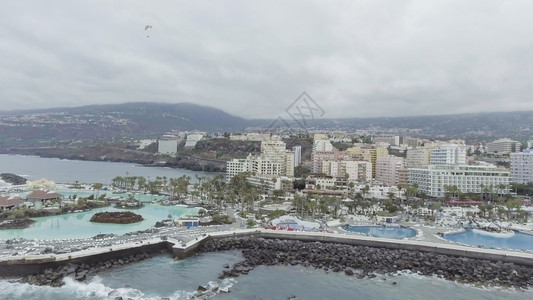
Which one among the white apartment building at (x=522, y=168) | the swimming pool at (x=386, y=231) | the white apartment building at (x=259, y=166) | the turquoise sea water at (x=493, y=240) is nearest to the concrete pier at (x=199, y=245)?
the turquoise sea water at (x=493, y=240)

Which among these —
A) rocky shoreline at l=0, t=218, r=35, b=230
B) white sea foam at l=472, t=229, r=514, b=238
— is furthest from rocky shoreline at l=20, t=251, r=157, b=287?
white sea foam at l=472, t=229, r=514, b=238

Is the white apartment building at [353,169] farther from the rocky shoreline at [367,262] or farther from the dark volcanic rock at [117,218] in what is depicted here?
the rocky shoreline at [367,262]

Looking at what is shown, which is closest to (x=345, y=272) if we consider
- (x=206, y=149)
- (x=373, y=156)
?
(x=373, y=156)

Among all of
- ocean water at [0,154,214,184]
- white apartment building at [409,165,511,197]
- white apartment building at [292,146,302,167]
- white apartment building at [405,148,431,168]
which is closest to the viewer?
white apartment building at [409,165,511,197]

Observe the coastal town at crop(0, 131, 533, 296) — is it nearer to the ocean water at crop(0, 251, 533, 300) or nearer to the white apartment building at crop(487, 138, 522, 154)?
the ocean water at crop(0, 251, 533, 300)

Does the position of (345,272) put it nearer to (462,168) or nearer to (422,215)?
(422,215)

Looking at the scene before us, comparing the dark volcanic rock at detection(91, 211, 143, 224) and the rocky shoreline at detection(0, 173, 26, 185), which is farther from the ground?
the rocky shoreline at detection(0, 173, 26, 185)
